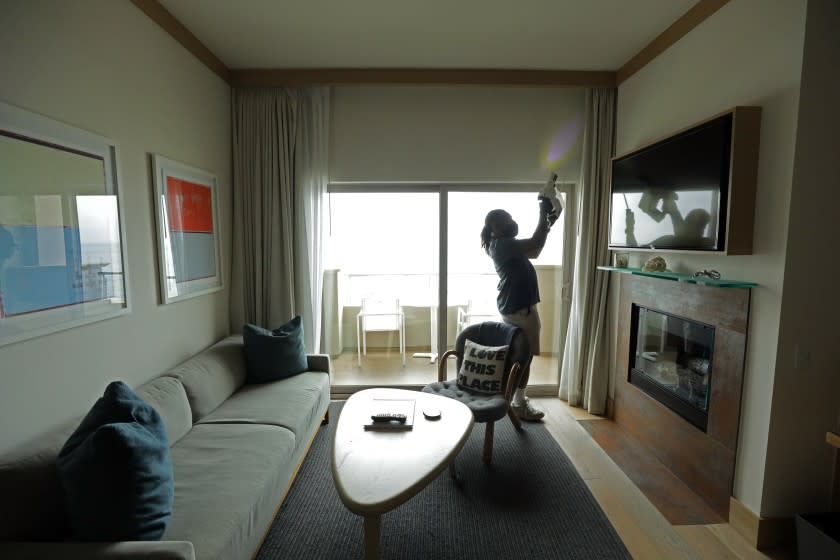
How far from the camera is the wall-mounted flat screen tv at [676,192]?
6.62 ft

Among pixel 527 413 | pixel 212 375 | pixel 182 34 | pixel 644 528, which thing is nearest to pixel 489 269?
pixel 527 413

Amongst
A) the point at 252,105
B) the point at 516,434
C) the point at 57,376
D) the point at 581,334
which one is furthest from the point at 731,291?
the point at 252,105

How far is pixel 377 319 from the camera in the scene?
3.86m

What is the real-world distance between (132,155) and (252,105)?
1385 millimetres

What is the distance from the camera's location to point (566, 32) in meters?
2.61

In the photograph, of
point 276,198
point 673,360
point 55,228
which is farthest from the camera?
point 276,198

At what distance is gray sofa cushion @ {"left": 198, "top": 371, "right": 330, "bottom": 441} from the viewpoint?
2.23m

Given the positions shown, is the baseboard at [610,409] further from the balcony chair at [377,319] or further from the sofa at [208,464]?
the sofa at [208,464]

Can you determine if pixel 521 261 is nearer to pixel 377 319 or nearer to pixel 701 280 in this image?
pixel 701 280

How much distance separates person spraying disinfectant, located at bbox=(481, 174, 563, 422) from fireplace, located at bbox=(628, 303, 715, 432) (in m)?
0.70

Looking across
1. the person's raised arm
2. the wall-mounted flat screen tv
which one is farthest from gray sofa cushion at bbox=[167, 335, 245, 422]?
the wall-mounted flat screen tv

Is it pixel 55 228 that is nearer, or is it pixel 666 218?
pixel 55 228

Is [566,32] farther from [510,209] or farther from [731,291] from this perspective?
[731,291]

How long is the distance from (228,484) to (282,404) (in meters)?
0.76
